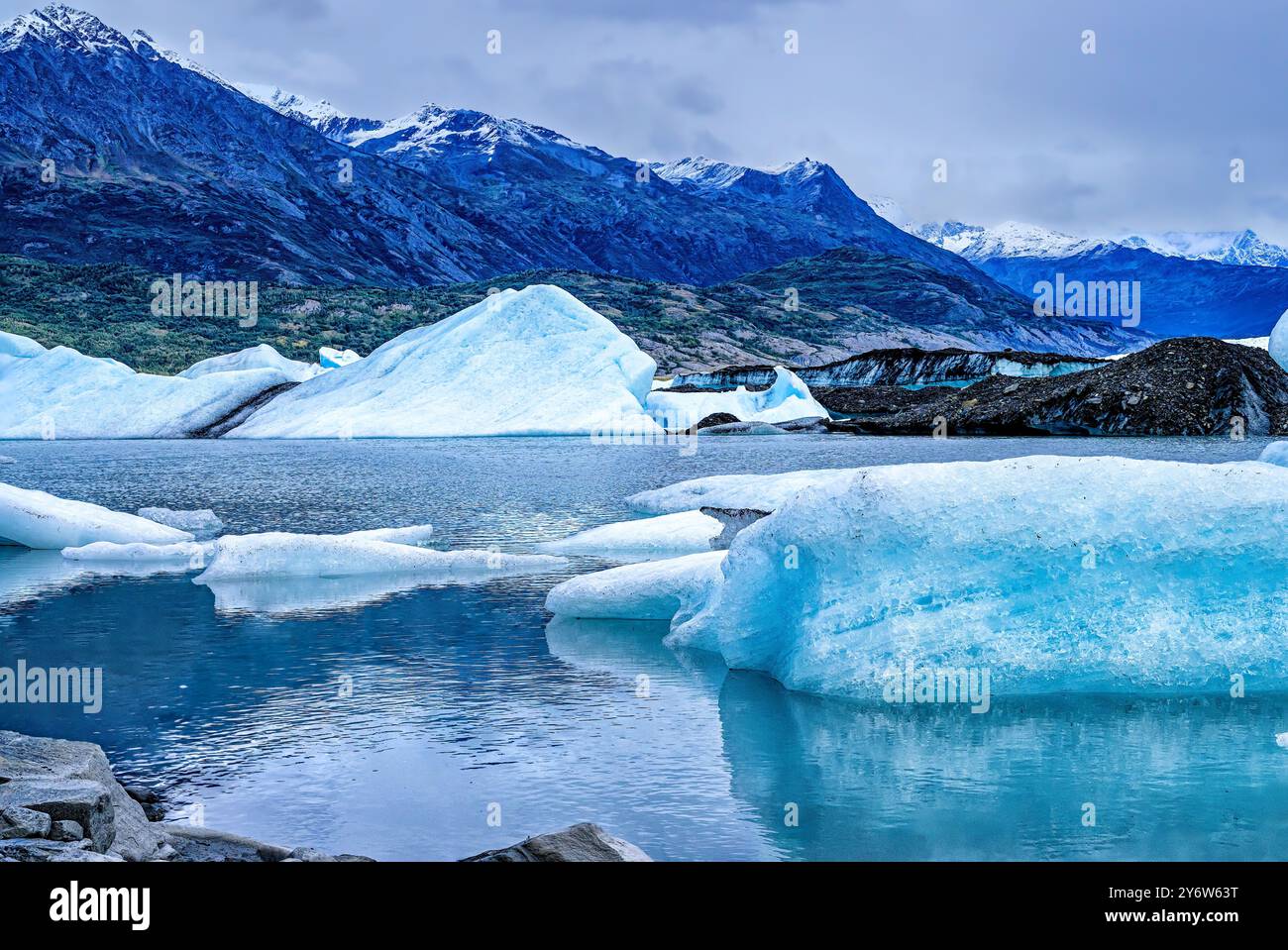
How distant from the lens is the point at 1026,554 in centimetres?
920

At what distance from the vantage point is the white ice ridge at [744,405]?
2152 inches

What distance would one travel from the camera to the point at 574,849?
5465mm

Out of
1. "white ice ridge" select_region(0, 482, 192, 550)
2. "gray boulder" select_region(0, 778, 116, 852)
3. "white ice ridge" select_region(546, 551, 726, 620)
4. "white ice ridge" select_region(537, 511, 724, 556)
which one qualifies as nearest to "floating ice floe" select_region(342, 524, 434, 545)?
"white ice ridge" select_region(537, 511, 724, 556)

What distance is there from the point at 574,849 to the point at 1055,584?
5.12 meters

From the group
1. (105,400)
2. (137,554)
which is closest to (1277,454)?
(137,554)

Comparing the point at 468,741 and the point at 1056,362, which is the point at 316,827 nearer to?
the point at 468,741

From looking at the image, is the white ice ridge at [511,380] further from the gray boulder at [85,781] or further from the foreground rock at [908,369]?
the gray boulder at [85,781]

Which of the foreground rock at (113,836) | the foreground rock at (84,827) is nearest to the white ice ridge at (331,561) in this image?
the foreground rock at (84,827)

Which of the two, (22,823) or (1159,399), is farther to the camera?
(1159,399)

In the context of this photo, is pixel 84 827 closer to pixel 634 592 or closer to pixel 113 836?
pixel 113 836

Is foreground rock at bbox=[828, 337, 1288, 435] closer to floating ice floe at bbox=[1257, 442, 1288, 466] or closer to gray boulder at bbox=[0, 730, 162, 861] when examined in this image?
floating ice floe at bbox=[1257, 442, 1288, 466]

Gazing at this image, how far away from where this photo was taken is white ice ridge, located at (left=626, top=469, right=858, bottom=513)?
63.0ft

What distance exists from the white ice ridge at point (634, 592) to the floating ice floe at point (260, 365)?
46185 millimetres

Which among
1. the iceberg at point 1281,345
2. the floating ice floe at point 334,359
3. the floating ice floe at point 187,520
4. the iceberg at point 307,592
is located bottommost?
the iceberg at point 307,592
